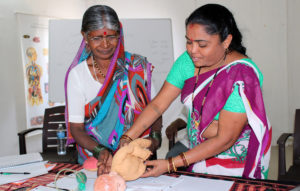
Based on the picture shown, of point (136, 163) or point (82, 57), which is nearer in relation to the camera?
point (136, 163)

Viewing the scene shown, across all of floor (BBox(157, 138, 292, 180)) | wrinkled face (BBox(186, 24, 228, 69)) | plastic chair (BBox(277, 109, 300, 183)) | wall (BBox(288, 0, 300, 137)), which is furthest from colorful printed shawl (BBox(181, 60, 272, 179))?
wall (BBox(288, 0, 300, 137))

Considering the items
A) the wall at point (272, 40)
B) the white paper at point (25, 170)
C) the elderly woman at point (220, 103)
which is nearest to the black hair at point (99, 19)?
the elderly woman at point (220, 103)

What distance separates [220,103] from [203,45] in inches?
11.7

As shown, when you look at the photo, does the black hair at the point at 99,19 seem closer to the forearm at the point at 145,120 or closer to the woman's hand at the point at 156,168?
the forearm at the point at 145,120

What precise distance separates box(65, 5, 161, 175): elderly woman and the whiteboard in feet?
6.98

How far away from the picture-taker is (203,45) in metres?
1.39

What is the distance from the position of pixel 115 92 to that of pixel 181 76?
43 cm

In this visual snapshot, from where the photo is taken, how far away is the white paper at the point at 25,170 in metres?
1.44

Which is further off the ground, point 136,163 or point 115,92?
point 115,92

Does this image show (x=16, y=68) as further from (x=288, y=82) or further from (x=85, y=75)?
(x=288, y=82)

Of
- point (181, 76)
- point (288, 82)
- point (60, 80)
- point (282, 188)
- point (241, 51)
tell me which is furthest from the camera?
point (288, 82)

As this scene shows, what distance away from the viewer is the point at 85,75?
73.5 inches

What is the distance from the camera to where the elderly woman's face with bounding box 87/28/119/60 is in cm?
174

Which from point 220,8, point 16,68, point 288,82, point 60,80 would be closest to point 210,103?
point 220,8
